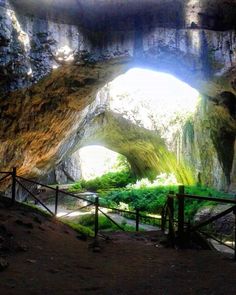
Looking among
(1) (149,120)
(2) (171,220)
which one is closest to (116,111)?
(1) (149,120)

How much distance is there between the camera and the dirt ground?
3939mm

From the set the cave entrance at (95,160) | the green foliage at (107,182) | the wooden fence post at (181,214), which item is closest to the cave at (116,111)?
the wooden fence post at (181,214)

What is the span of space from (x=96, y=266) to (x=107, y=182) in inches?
1039

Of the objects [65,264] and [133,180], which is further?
[133,180]

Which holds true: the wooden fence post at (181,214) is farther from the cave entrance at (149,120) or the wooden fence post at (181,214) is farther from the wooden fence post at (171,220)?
the cave entrance at (149,120)

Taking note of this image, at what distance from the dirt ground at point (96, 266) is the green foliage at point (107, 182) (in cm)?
2351

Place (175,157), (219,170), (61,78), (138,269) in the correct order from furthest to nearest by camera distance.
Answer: (175,157) < (219,170) < (61,78) < (138,269)

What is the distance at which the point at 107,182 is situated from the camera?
3156 centimetres

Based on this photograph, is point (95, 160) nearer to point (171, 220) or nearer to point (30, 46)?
Answer: point (30, 46)

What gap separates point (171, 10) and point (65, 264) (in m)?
8.41

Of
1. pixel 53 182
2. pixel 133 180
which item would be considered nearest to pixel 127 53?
pixel 133 180

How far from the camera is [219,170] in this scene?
1612cm

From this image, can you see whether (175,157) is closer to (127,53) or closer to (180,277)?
A: (127,53)

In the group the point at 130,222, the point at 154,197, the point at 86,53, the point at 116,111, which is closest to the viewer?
the point at 86,53
